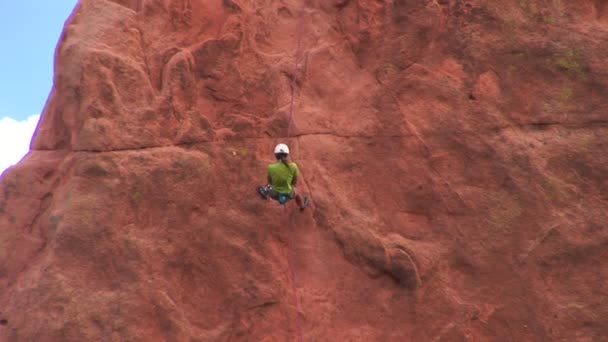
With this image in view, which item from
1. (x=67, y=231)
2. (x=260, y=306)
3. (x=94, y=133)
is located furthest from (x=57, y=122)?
(x=260, y=306)

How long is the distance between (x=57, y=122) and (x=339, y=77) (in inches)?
153

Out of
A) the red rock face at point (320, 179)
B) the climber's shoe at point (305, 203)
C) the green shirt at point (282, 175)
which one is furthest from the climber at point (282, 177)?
the red rock face at point (320, 179)

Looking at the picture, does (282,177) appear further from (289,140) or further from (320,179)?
(289,140)

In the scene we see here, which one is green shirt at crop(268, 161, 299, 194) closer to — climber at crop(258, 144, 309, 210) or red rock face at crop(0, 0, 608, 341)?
climber at crop(258, 144, 309, 210)

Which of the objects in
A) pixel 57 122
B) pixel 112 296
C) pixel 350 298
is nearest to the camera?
pixel 112 296

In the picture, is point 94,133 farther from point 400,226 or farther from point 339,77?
point 400,226

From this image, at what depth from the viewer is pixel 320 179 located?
9.21 m

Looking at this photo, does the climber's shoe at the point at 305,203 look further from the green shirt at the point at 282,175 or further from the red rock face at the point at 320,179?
the green shirt at the point at 282,175

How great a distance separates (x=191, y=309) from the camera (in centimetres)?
861

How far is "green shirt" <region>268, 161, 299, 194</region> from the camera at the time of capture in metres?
8.42

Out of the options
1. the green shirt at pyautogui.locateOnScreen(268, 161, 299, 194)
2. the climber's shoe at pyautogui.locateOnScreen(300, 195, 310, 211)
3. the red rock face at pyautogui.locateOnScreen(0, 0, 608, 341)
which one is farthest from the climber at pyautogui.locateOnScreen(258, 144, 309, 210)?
the red rock face at pyautogui.locateOnScreen(0, 0, 608, 341)

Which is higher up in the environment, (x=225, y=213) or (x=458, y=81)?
(x=458, y=81)

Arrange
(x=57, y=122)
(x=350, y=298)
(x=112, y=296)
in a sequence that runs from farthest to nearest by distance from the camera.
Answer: (x=57, y=122)
(x=350, y=298)
(x=112, y=296)

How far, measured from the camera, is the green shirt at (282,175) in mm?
8422
